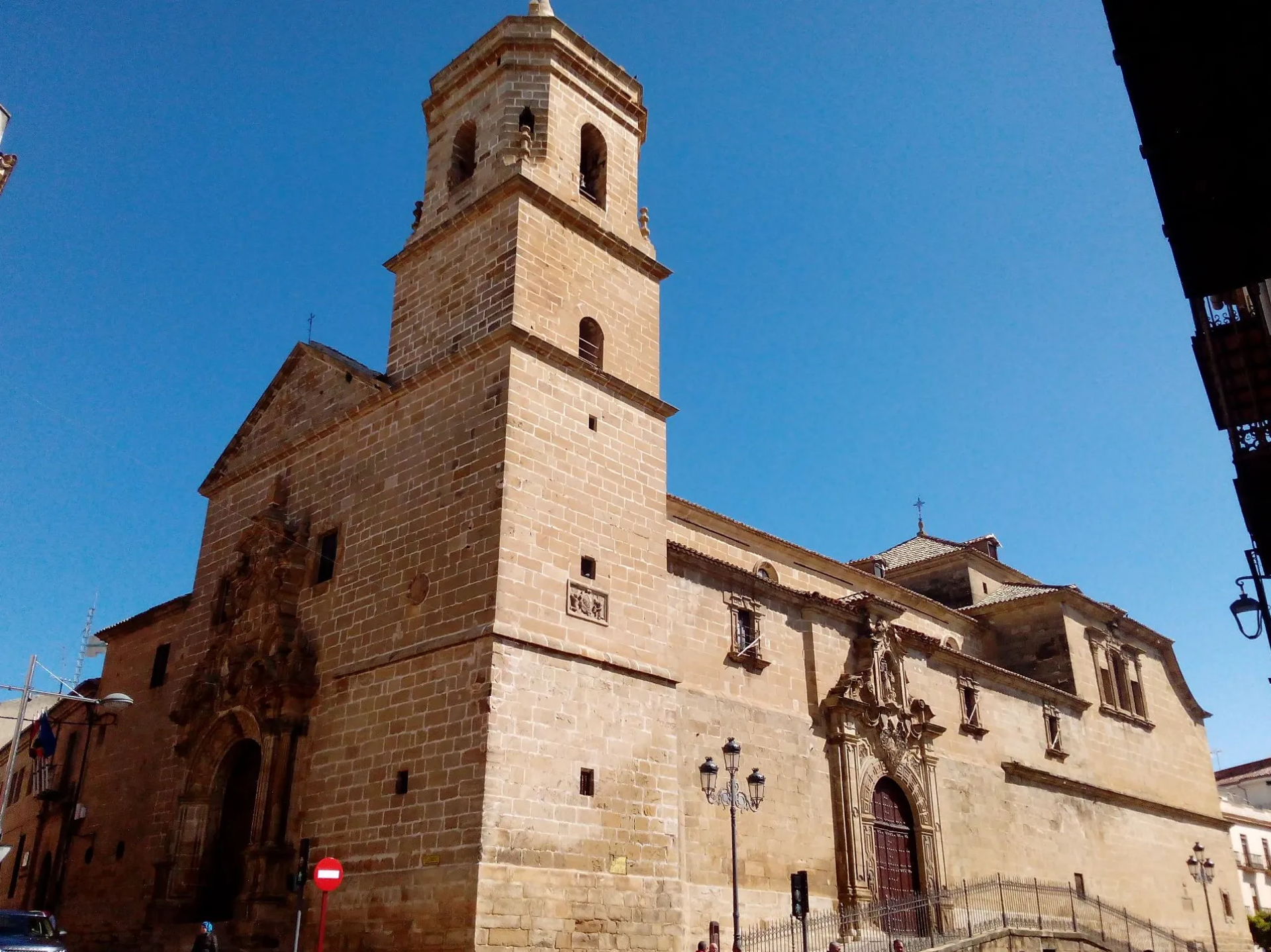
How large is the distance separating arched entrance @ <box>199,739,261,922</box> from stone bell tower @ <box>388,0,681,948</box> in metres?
5.88

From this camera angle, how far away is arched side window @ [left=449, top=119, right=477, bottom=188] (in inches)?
767

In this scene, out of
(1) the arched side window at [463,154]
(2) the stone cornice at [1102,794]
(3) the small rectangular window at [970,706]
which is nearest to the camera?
(1) the arched side window at [463,154]

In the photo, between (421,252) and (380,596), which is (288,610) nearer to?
(380,596)

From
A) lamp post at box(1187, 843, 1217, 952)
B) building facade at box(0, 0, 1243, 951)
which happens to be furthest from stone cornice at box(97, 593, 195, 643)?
lamp post at box(1187, 843, 1217, 952)

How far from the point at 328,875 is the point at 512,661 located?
11.4 ft

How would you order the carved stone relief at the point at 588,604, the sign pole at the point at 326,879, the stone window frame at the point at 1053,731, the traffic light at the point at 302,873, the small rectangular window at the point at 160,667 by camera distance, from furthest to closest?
the stone window frame at the point at 1053,731
the small rectangular window at the point at 160,667
the carved stone relief at the point at 588,604
the traffic light at the point at 302,873
the sign pole at the point at 326,879

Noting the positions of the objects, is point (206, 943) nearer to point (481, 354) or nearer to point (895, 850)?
point (481, 354)

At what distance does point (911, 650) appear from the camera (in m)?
→ 21.9

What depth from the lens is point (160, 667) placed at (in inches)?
830

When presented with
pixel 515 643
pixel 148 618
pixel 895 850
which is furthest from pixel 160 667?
pixel 895 850

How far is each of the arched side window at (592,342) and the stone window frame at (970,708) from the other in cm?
1150

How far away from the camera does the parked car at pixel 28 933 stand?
11.7 m

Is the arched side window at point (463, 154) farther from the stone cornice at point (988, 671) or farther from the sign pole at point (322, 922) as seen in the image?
the stone cornice at point (988, 671)

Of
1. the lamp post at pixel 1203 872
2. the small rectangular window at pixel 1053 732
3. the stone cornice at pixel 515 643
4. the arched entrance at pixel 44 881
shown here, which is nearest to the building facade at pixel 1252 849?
the lamp post at pixel 1203 872
